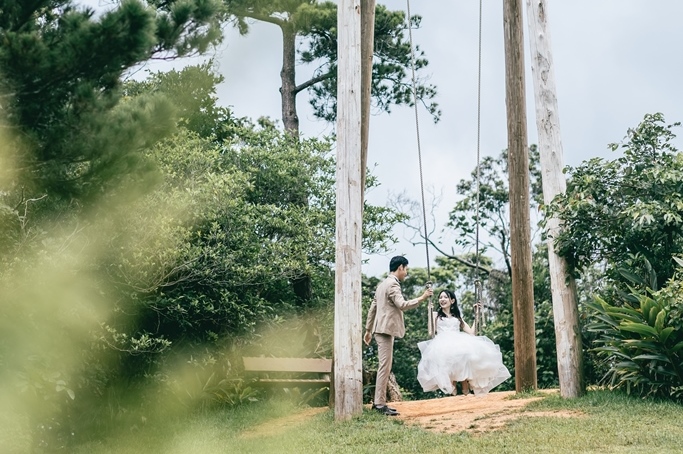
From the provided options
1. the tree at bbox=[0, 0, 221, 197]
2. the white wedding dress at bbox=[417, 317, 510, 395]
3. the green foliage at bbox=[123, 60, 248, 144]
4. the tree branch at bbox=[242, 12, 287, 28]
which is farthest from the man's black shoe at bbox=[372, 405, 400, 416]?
the tree branch at bbox=[242, 12, 287, 28]

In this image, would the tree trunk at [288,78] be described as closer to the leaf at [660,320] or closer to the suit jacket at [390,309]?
the suit jacket at [390,309]

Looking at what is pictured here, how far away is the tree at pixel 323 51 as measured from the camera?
17.9 metres

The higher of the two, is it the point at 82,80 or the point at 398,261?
the point at 82,80

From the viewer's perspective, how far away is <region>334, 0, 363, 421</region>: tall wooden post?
8.82 meters

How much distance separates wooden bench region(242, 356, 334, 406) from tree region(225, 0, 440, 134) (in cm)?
659

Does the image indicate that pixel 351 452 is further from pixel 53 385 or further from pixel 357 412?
pixel 53 385

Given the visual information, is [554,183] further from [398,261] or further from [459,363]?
[459,363]

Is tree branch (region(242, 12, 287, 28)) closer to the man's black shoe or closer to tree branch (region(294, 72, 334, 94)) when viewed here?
tree branch (region(294, 72, 334, 94))

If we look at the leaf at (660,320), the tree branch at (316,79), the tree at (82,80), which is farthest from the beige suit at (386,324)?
the tree branch at (316,79)

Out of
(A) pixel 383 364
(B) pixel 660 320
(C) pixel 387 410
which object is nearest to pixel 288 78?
(A) pixel 383 364

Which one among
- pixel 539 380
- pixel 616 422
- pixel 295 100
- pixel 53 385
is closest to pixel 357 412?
pixel 616 422

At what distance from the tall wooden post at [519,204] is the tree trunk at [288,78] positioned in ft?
27.3

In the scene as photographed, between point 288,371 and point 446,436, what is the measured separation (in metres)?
5.33

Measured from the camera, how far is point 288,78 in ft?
60.1
